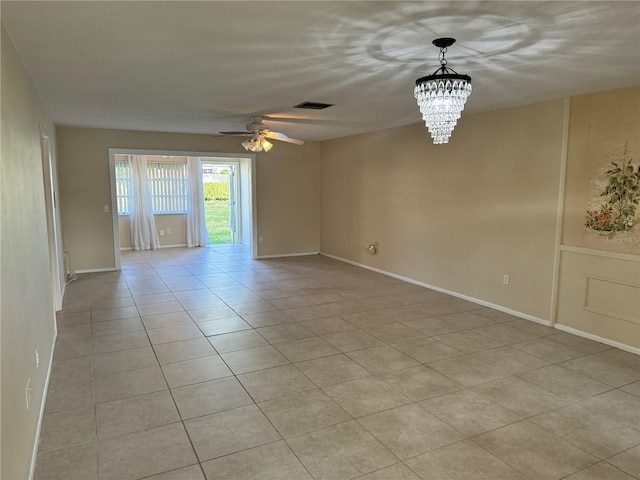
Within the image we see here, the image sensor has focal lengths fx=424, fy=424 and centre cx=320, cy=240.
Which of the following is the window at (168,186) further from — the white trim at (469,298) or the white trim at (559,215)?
the white trim at (559,215)

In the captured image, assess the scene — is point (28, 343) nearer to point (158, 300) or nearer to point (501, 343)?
point (158, 300)

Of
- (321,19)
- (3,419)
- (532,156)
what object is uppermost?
(321,19)

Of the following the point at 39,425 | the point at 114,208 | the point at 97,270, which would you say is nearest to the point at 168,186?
the point at 114,208

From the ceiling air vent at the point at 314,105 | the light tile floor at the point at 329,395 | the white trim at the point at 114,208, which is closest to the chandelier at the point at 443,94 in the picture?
the light tile floor at the point at 329,395

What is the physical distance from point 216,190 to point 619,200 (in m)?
8.77

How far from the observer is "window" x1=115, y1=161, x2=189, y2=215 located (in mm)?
8969

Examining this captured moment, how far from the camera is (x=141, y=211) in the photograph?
9.02 m

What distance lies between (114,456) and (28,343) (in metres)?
0.77

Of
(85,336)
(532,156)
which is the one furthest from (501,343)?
(85,336)

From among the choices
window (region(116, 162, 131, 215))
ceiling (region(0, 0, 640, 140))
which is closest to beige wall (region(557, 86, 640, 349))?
ceiling (region(0, 0, 640, 140))

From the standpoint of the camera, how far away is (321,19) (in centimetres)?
213

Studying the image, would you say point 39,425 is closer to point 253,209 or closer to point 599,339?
point 599,339

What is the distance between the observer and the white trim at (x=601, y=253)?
3.66 metres

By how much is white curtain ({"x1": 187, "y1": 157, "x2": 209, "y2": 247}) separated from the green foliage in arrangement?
1.20 meters
